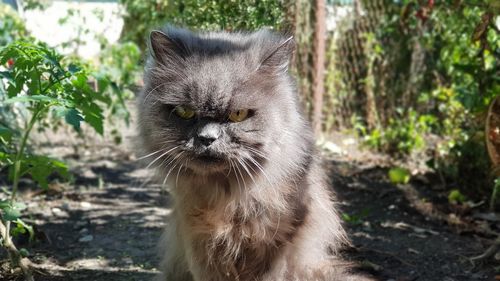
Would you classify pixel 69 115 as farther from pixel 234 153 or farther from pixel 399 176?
pixel 399 176

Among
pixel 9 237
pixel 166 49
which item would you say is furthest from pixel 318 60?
pixel 9 237

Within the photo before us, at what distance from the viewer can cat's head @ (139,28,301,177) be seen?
257cm

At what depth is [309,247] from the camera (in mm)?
2986

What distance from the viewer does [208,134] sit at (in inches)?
99.1

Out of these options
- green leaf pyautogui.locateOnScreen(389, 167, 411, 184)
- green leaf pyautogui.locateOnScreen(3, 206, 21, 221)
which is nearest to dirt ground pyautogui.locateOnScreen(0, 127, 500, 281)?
green leaf pyautogui.locateOnScreen(389, 167, 411, 184)

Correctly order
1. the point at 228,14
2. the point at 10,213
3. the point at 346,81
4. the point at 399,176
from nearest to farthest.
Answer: the point at 10,213
the point at 228,14
the point at 399,176
the point at 346,81

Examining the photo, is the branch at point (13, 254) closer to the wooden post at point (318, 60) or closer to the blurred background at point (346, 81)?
the blurred background at point (346, 81)

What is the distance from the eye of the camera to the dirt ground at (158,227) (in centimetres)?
362

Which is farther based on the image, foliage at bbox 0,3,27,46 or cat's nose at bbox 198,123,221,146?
foliage at bbox 0,3,27,46

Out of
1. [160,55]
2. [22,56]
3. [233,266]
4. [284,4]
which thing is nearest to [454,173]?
[284,4]

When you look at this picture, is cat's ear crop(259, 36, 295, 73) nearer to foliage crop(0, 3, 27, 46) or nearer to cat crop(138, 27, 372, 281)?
cat crop(138, 27, 372, 281)

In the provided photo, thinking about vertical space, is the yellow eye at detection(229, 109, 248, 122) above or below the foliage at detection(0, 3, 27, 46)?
below

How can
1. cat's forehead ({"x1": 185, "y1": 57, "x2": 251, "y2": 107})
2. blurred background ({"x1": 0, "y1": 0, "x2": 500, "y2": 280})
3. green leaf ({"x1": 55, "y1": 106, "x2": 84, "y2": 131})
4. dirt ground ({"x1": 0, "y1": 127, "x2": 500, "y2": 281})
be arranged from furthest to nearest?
dirt ground ({"x1": 0, "y1": 127, "x2": 500, "y2": 281}) → blurred background ({"x1": 0, "y1": 0, "x2": 500, "y2": 280}) → cat's forehead ({"x1": 185, "y1": 57, "x2": 251, "y2": 107}) → green leaf ({"x1": 55, "y1": 106, "x2": 84, "y2": 131})

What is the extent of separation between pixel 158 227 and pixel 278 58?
7.21 feet
